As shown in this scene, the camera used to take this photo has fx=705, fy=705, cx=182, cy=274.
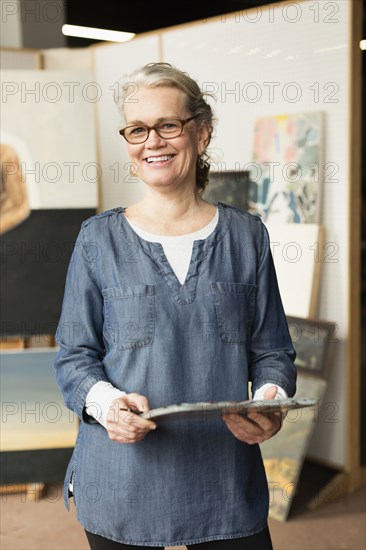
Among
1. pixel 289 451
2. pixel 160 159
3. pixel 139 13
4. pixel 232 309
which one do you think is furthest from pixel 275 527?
pixel 139 13

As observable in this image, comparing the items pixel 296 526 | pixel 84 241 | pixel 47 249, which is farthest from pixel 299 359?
pixel 84 241

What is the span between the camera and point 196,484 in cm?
151

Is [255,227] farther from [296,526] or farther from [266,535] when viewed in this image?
[296,526]

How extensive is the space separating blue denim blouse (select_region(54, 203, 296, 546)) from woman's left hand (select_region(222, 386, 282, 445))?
7 cm

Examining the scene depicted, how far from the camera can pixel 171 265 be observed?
1494 mm

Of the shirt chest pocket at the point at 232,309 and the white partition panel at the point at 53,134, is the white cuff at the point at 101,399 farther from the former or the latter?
the white partition panel at the point at 53,134

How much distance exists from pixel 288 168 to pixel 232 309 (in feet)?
6.88

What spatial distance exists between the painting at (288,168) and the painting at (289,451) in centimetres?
82

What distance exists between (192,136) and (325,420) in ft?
7.73

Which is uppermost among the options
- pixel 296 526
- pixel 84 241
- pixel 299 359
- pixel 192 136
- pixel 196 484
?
Answer: pixel 192 136

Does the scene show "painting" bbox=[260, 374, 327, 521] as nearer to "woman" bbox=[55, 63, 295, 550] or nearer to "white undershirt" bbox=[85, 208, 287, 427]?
"woman" bbox=[55, 63, 295, 550]

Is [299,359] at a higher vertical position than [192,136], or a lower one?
lower

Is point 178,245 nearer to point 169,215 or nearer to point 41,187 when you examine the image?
point 169,215

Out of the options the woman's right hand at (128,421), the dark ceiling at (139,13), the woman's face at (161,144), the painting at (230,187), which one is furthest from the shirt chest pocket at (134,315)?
the dark ceiling at (139,13)
